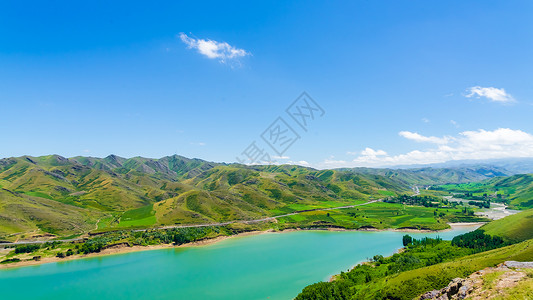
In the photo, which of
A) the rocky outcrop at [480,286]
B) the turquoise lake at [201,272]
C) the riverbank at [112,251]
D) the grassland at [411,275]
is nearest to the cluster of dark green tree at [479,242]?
the grassland at [411,275]

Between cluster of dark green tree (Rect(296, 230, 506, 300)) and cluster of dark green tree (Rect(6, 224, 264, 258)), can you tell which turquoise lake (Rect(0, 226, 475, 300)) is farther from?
cluster of dark green tree (Rect(296, 230, 506, 300))

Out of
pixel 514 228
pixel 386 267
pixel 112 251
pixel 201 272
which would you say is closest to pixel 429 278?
pixel 386 267

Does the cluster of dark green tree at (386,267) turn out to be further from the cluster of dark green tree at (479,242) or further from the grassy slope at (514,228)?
the grassy slope at (514,228)

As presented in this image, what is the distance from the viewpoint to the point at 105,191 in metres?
194

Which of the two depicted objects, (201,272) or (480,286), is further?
(201,272)

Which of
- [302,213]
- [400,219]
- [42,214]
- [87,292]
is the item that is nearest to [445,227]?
[400,219]

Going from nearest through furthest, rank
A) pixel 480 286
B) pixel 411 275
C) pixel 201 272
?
pixel 480 286
pixel 411 275
pixel 201 272

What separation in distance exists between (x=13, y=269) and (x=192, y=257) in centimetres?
5191

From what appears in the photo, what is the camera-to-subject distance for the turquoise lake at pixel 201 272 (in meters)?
55.5

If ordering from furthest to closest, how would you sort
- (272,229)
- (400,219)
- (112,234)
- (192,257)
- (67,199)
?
(67,199), (400,219), (272,229), (112,234), (192,257)

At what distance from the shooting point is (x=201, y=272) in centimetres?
6744

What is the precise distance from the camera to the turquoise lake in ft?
182

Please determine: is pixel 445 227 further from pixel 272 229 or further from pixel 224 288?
pixel 224 288

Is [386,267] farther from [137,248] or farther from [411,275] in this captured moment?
[137,248]
